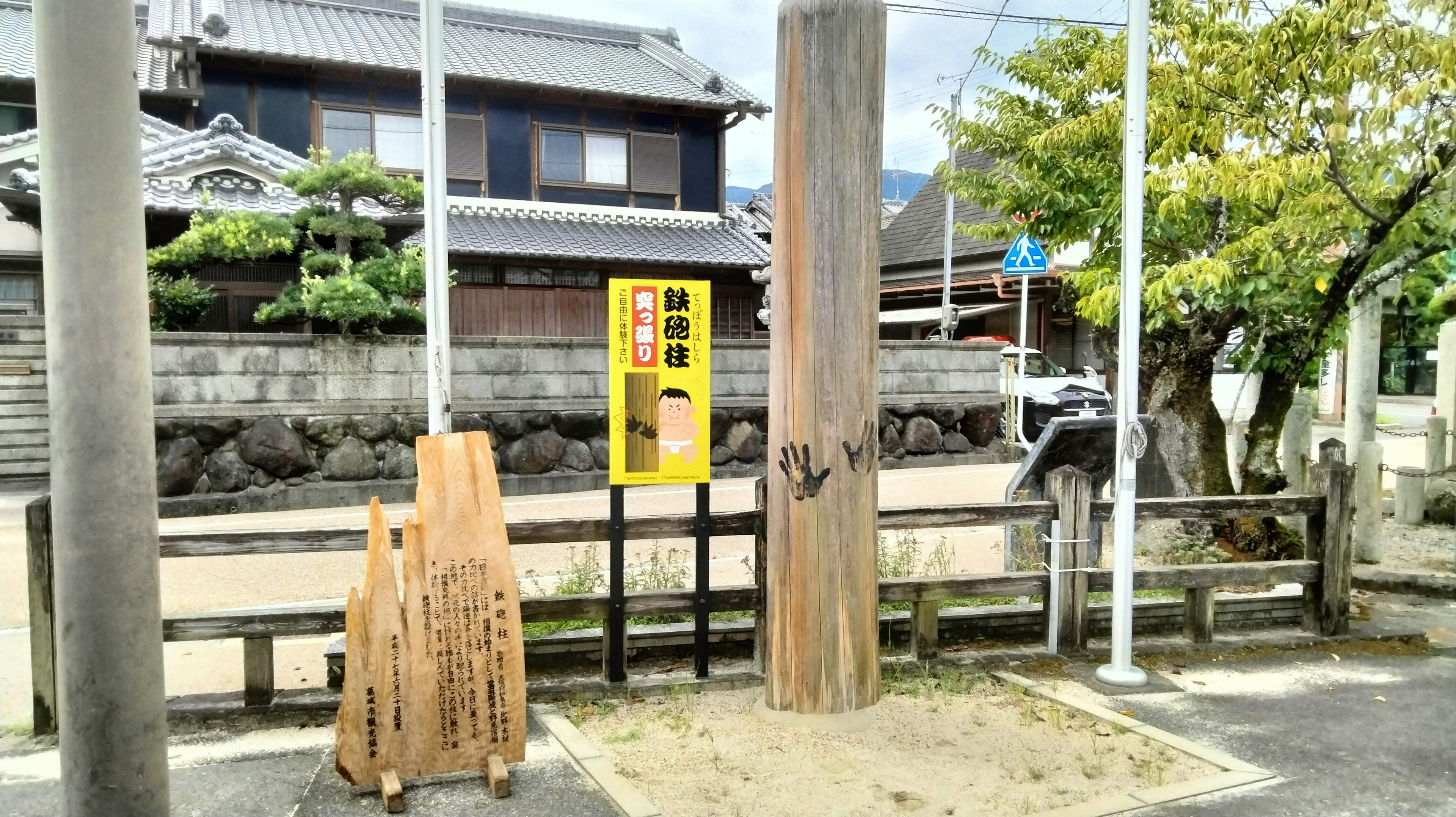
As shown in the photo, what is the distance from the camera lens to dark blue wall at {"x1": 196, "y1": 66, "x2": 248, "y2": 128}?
17.3 metres

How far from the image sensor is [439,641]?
14.4ft

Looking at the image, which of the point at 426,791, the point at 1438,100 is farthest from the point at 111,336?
the point at 1438,100

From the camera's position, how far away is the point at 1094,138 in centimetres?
802

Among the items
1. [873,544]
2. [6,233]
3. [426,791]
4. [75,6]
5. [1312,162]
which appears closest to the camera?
[75,6]

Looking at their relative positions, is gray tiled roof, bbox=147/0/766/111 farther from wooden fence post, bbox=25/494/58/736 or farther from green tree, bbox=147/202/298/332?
wooden fence post, bbox=25/494/58/736

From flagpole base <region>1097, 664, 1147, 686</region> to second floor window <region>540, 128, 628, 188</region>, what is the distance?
15982 millimetres

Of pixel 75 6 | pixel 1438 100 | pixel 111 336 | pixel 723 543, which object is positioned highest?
pixel 1438 100

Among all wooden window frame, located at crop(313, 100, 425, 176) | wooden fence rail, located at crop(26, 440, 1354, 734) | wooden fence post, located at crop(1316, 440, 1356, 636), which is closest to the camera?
wooden fence rail, located at crop(26, 440, 1354, 734)

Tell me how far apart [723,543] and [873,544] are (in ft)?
A: 17.2

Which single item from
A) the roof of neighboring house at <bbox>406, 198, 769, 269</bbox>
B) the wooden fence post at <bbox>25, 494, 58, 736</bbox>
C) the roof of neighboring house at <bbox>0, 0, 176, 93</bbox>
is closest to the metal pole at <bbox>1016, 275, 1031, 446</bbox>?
the roof of neighboring house at <bbox>406, 198, 769, 269</bbox>

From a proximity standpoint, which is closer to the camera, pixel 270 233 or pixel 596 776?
pixel 596 776

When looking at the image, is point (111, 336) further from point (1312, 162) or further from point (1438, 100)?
point (1438, 100)

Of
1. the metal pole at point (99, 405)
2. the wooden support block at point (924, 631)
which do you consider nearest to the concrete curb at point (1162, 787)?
the wooden support block at point (924, 631)

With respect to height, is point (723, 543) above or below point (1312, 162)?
below
